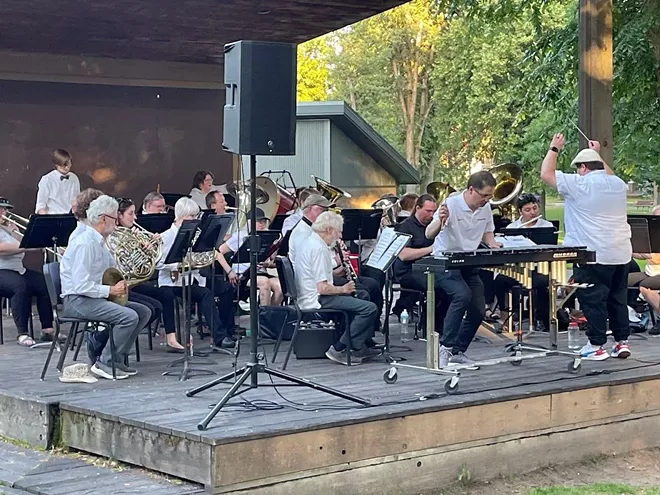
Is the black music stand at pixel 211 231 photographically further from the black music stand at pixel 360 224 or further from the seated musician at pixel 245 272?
the black music stand at pixel 360 224

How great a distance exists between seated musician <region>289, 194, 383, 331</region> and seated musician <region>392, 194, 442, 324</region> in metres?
0.25

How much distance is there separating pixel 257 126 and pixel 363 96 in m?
35.7

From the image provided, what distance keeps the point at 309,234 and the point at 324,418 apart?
249 cm

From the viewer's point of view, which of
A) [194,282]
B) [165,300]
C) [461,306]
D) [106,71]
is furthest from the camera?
[106,71]

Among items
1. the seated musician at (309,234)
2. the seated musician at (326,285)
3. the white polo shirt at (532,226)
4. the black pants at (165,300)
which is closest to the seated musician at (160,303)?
the black pants at (165,300)

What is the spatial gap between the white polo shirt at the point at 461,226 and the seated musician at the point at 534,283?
7.02 feet

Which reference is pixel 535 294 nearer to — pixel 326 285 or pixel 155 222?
pixel 326 285

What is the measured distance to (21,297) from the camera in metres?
9.86

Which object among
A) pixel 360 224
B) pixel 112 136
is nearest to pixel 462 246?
pixel 360 224

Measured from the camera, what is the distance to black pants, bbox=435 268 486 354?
27.3 ft

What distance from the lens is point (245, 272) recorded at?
10.3 m

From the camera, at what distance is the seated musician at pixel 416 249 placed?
9.62 meters

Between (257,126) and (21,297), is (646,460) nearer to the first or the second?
(257,126)

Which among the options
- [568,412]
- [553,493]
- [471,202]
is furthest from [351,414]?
[471,202]
